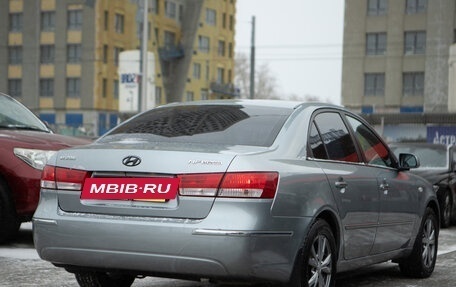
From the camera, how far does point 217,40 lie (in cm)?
7894

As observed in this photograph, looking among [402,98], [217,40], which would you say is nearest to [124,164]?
[402,98]

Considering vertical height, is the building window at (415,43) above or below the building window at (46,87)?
above

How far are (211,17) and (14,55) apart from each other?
1993 centimetres

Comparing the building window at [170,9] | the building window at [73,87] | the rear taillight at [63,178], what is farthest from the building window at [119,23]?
the rear taillight at [63,178]

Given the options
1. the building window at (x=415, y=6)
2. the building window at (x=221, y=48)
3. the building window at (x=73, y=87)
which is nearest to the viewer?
the building window at (x=415, y=6)

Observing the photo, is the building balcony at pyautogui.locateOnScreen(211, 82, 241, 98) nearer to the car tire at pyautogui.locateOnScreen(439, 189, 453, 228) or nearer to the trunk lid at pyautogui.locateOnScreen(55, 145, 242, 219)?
the car tire at pyautogui.locateOnScreen(439, 189, 453, 228)

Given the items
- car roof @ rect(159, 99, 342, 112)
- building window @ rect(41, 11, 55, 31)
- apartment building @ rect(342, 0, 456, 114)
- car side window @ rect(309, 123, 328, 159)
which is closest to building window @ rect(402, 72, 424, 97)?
apartment building @ rect(342, 0, 456, 114)

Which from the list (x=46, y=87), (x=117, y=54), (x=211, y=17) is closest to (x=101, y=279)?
(x=117, y=54)

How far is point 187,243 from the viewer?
14.6 ft

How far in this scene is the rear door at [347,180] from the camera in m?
5.38

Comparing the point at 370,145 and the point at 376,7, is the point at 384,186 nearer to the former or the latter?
the point at 370,145

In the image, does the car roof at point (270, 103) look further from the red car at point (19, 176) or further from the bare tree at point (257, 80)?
the bare tree at point (257, 80)

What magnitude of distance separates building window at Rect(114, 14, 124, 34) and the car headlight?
59876 mm

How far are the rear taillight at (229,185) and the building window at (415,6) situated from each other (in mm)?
54270
